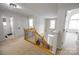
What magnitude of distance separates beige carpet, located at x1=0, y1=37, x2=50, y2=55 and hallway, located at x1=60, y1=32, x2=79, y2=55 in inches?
12.1

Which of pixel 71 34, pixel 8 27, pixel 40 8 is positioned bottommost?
pixel 71 34

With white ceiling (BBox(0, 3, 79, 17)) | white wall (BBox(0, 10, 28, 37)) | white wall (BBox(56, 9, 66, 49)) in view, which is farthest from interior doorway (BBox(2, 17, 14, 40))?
white wall (BBox(56, 9, 66, 49))

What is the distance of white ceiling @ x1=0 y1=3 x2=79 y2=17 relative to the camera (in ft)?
3.88

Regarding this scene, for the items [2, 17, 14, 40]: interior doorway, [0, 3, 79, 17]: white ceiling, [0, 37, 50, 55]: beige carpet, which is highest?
[0, 3, 79, 17]: white ceiling

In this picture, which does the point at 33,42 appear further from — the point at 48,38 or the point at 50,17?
the point at 50,17

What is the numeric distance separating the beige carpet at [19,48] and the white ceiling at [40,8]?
1.52 ft

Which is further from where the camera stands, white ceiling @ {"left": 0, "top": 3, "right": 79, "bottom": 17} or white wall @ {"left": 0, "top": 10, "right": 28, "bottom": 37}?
white wall @ {"left": 0, "top": 10, "right": 28, "bottom": 37}

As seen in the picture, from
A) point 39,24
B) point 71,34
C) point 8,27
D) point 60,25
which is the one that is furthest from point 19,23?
point 71,34

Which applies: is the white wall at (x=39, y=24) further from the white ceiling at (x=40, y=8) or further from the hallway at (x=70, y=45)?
the hallway at (x=70, y=45)

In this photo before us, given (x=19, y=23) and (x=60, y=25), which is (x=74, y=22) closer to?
(x=60, y=25)

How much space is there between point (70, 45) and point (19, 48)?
820 mm

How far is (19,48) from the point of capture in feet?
4.16

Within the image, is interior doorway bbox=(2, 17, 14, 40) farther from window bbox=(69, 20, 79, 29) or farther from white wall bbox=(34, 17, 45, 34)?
window bbox=(69, 20, 79, 29)
